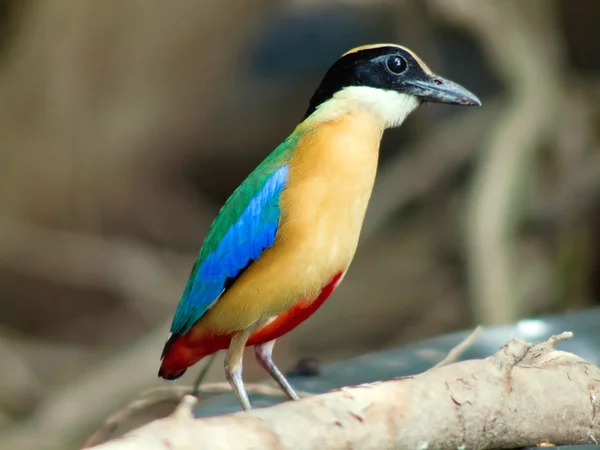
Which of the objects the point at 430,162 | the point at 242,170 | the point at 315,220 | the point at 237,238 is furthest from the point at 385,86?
the point at 242,170

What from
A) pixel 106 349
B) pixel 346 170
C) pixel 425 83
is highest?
pixel 425 83

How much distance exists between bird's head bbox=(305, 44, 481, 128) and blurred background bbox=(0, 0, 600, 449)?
2715 mm

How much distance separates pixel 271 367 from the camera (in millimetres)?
2271

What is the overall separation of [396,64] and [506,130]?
3107 mm

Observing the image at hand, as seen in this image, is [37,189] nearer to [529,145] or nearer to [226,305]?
[529,145]

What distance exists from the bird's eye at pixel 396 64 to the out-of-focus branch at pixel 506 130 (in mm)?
2752

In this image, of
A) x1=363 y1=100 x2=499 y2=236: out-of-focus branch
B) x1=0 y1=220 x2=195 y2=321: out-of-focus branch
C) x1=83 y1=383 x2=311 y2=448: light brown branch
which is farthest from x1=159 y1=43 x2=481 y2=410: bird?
x1=0 y1=220 x2=195 y2=321: out-of-focus branch

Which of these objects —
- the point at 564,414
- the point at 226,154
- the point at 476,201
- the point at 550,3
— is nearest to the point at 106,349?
the point at 226,154

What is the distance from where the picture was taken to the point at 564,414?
190 cm

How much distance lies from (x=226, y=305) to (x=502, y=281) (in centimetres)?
289

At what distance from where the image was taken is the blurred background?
513cm

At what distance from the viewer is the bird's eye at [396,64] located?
2.13 meters

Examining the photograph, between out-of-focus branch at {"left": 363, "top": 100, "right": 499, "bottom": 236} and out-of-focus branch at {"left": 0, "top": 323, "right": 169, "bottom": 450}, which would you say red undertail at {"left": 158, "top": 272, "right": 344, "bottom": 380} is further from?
out-of-focus branch at {"left": 363, "top": 100, "right": 499, "bottom": 236}

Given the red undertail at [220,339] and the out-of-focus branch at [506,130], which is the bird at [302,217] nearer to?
the red undertail at [220,339]
